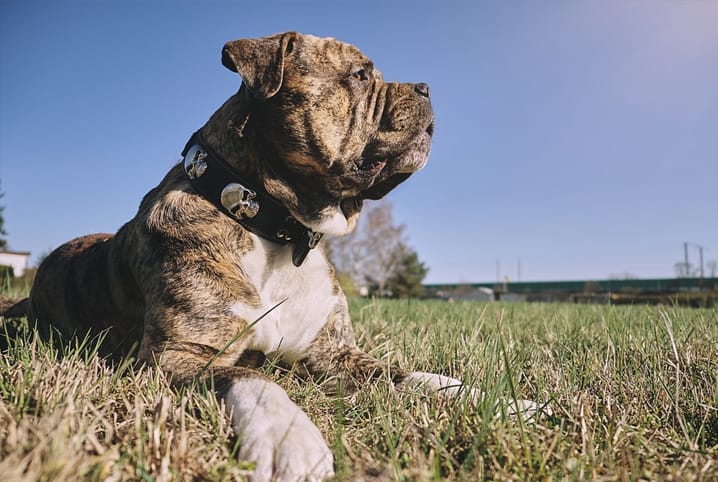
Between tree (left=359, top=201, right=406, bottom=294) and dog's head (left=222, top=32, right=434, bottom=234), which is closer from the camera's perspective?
dog's head (left=222, top=32, right=434, bottom=234)

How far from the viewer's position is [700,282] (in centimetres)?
3362

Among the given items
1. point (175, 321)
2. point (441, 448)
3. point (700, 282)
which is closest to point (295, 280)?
point (175, 321)

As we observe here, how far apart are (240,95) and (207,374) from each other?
1.68 meters

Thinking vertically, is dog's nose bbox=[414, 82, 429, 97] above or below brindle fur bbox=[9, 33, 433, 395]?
above

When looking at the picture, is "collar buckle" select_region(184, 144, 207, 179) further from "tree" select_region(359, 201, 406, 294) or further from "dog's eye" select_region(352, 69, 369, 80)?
"tree" select_region(359, 201, 406, 294)

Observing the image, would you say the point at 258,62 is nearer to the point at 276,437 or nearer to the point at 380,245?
the point at 276,437

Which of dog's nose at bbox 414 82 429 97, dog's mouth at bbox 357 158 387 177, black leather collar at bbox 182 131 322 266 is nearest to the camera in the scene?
black leather collar at bbox 182 131 322 266

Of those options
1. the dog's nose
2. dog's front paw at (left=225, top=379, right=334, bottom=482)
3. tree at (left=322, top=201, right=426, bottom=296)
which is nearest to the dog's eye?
the dog's nose

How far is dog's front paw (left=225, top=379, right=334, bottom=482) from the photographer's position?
5.23 ft

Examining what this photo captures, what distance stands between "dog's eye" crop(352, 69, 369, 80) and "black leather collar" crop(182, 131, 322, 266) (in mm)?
1024

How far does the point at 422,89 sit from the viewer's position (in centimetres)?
355

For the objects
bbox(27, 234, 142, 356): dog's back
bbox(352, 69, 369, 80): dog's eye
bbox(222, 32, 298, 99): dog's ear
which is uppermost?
bbox(352, 69, 369, 80): dog's eye

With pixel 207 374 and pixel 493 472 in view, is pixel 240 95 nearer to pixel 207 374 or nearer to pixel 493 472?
pixel 207 374

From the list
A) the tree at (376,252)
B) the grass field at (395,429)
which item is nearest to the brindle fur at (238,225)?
the grass field at (395,429)
